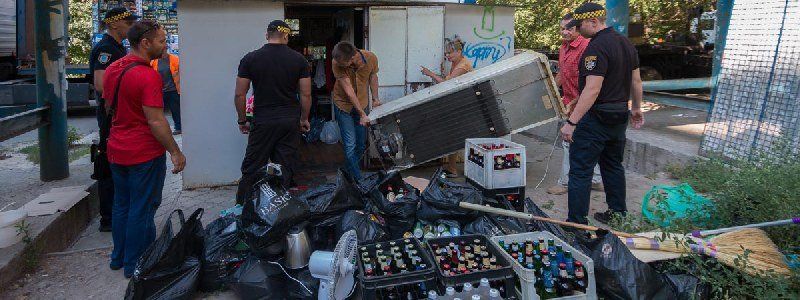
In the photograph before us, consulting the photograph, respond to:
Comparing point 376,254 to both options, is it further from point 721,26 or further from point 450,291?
point 721,26

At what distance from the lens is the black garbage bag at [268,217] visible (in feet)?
11.4

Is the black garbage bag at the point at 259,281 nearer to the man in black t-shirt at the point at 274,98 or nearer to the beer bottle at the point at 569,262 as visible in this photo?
the man in black t-shirt at the point at 274,98

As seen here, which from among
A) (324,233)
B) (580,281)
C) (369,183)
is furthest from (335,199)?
(580,281)

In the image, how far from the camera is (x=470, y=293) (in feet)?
8.71

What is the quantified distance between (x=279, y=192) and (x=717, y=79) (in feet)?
17.2

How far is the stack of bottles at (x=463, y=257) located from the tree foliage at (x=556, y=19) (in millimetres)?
10602

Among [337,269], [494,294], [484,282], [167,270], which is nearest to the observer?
[494,294]

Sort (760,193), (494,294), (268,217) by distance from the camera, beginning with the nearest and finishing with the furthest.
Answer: (494,294) < (268,217) < (760,193)

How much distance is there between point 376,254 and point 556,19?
38.2 feet

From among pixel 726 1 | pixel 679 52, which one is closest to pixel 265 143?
pixel 726 1

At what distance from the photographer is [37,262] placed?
157 inches

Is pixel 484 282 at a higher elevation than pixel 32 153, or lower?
higher

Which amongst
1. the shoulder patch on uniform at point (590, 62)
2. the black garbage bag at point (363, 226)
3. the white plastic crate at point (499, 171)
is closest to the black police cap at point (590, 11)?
the shoulder patch on uniform at point (590, 62)

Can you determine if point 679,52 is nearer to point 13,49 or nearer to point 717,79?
point 717,79
